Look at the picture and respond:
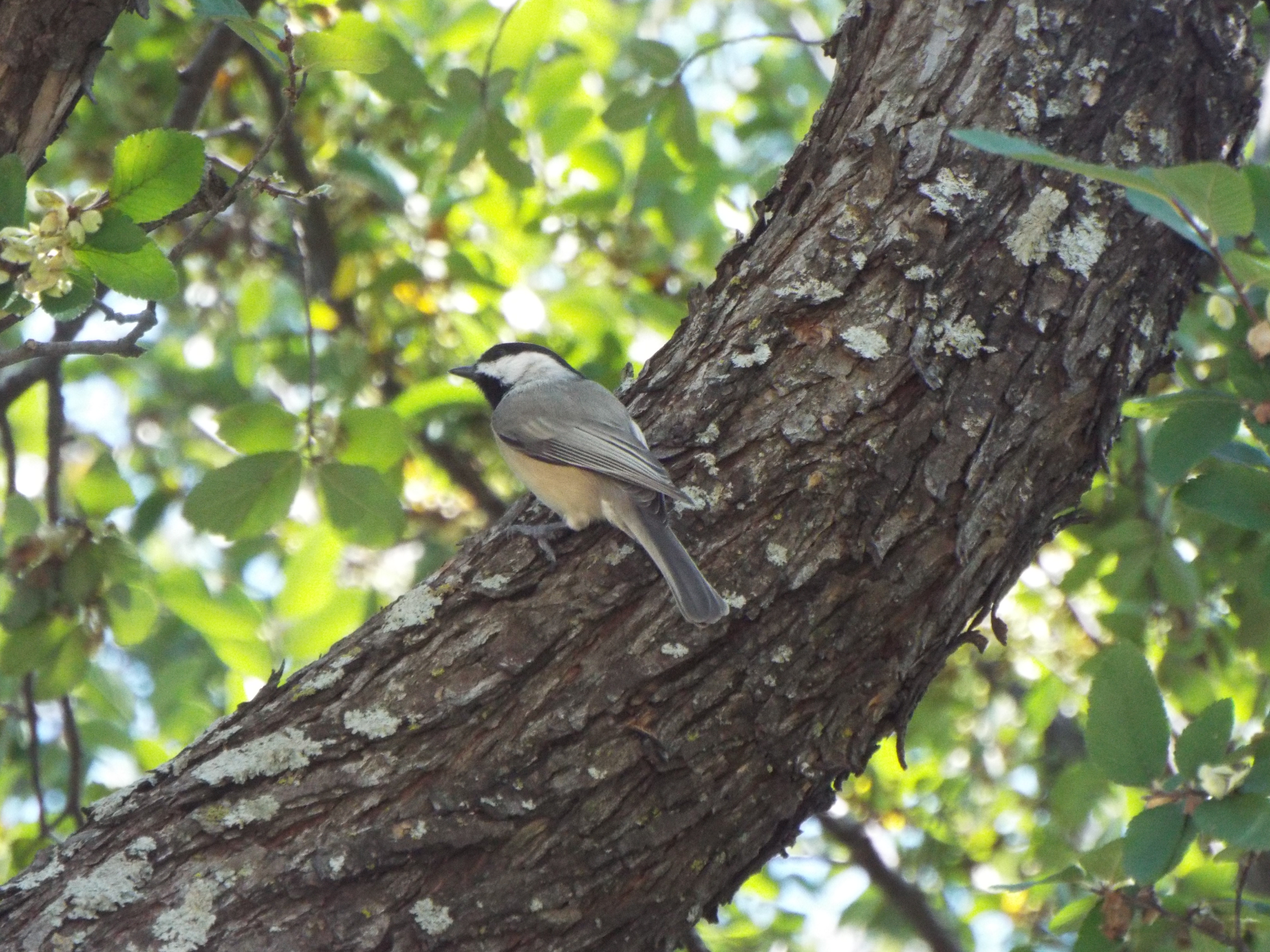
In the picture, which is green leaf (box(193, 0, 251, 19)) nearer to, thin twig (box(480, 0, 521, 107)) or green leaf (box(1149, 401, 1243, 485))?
thin twig (box(480, 0, 521, 107))

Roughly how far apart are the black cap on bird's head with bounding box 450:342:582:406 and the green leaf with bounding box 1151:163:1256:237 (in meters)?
2.60

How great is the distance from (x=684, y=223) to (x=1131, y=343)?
274 centimetres

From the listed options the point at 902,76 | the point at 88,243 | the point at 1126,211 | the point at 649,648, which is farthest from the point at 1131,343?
the point at 88,243

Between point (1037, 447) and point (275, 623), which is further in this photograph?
point (275, 623)

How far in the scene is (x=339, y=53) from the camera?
2.60 m

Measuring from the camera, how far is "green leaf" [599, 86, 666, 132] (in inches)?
156

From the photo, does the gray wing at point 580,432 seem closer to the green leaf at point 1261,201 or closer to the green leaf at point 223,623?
the green leaf at point 223,623

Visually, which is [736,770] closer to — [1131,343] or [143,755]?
[1131,343]

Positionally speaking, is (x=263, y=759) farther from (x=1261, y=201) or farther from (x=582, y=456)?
(x=1261, y=201)

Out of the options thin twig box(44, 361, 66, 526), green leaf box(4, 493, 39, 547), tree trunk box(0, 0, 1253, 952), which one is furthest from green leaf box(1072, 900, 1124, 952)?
thin twig box(44, 361, 66, 526)

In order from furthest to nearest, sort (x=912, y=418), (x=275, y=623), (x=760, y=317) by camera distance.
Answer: (x=275, y=623)
(x=760, y=317)
(x=912, y=418)

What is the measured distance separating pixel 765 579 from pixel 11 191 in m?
1.59

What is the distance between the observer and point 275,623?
3.97 metres

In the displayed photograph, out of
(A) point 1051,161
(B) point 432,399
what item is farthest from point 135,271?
(B) point 432,399
